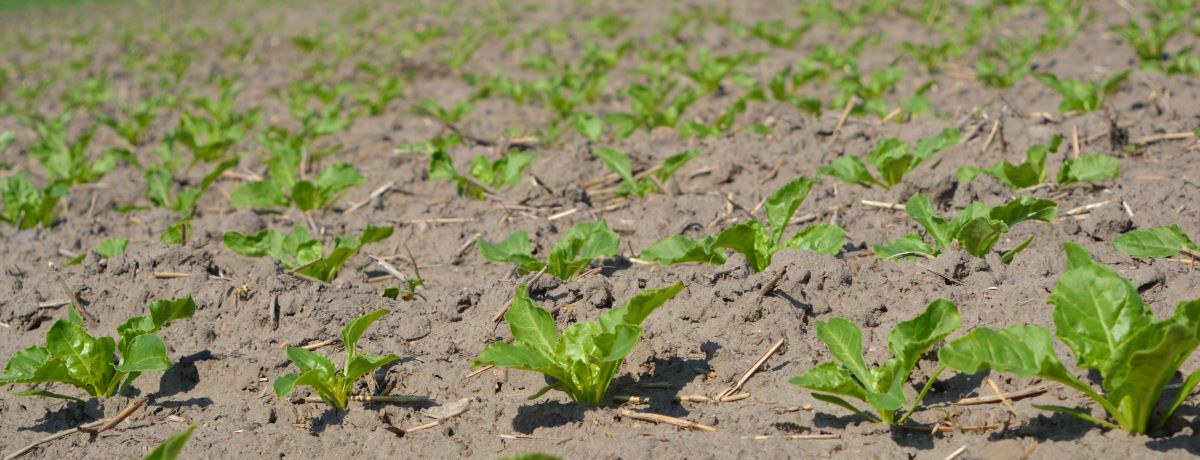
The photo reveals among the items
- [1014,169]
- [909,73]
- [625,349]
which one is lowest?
[909,73]

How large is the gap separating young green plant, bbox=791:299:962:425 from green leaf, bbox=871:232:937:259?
690 mm

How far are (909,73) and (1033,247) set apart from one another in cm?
363

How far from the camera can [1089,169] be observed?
142 inches

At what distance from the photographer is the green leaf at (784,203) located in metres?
3.17

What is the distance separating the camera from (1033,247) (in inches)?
116

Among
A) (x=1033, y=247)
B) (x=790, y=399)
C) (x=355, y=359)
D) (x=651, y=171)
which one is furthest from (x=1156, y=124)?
(x=355, y=359)

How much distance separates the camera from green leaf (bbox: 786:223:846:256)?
10.1ft

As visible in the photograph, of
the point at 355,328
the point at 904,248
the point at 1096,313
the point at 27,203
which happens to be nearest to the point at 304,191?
the point at 27,203

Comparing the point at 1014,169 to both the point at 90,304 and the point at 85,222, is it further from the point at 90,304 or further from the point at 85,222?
the point at 85,222

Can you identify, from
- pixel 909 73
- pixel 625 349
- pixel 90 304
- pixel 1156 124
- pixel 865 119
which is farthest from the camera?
pixel 909 73

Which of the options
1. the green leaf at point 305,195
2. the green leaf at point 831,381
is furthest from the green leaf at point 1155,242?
the green leaf at point 305,195

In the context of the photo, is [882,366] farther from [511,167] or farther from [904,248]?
[511,167]

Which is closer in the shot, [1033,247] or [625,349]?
[625,349]

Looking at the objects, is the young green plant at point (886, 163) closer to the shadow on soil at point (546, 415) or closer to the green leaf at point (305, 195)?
the shadow on soil at point (546, 415)
